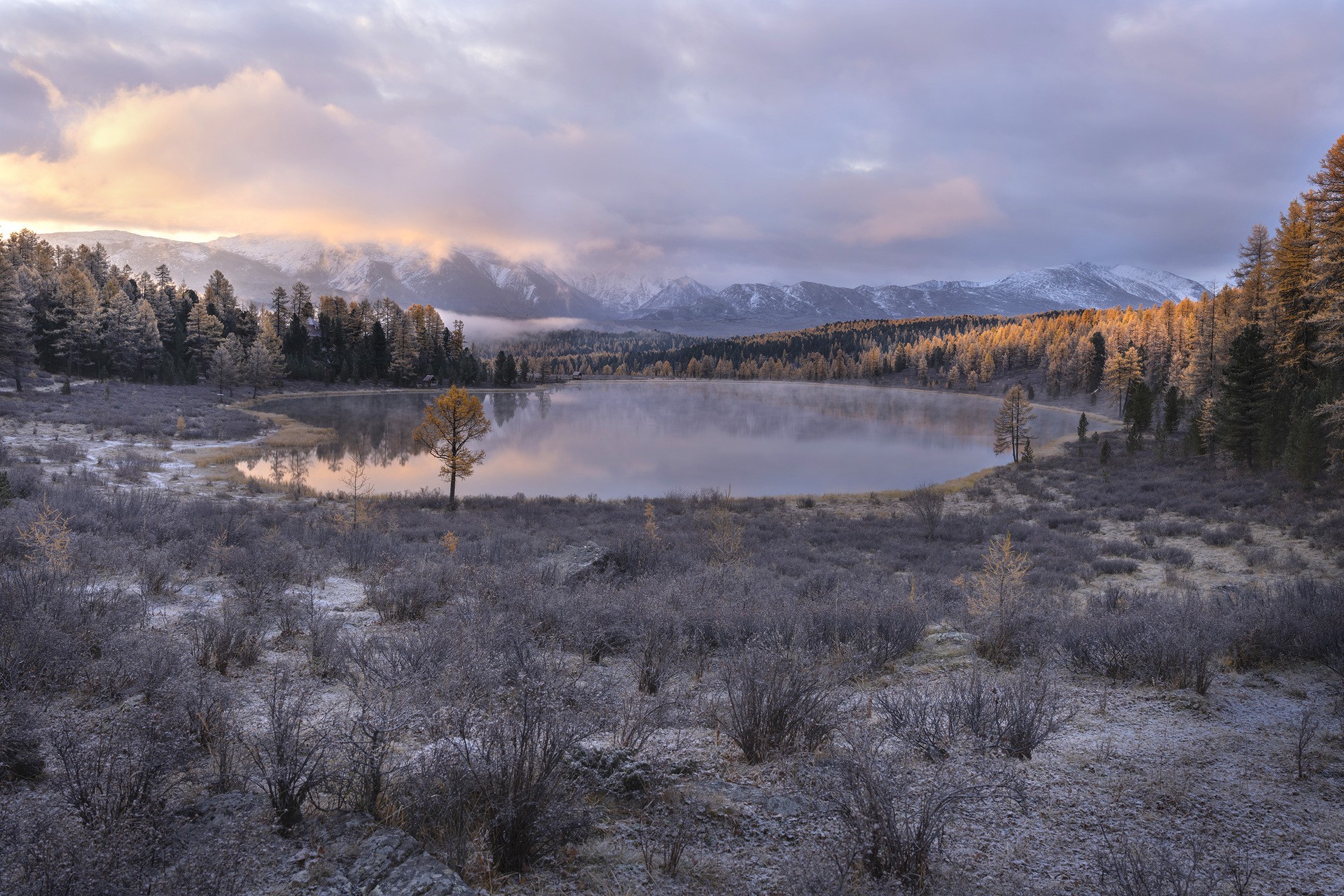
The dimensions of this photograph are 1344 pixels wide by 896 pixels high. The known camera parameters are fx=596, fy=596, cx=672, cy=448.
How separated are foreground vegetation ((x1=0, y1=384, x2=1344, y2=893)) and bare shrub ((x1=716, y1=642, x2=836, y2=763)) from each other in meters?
0.02

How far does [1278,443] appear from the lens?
27875 mm

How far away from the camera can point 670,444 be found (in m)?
47.7

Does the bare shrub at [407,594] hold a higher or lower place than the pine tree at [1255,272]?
lower

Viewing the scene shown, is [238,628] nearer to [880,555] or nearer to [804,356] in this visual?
[880,555]

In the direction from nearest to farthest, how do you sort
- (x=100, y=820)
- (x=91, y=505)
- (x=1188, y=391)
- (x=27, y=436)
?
(x=100, y=820)
(x=91, y=505)
(x=27, y=436)
(x=1188, y=391)

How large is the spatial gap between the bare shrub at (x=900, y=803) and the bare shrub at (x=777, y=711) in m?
0.40

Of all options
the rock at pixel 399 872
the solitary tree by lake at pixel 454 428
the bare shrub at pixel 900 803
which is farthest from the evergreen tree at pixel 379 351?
the bare shrub at pixel 900 803

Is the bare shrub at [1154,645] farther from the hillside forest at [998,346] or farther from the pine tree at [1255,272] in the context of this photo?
the pine tree at [1255,272]

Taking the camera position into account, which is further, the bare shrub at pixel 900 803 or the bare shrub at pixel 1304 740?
the bare shrub at pixel 1304 740

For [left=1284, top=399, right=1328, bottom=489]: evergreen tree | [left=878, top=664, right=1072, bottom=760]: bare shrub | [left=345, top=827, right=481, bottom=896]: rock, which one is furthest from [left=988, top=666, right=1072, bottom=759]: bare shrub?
[left=1284, top=399, right=1328, bottom=489]: evergreen tree

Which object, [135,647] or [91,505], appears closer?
[135,647]

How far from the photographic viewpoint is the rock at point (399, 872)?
263 cm

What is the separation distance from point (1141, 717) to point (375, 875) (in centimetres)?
587

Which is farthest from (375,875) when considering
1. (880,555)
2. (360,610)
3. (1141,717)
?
(880,555)
